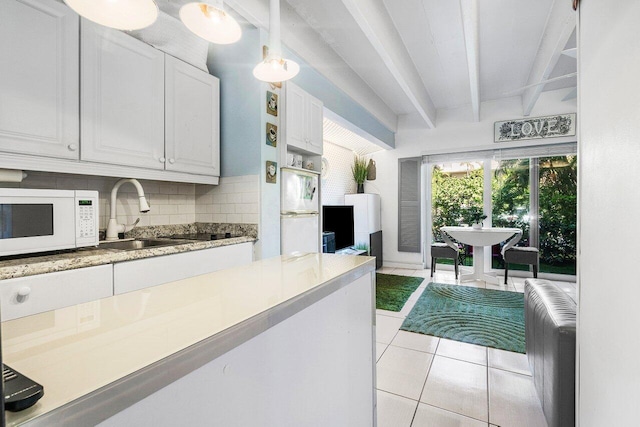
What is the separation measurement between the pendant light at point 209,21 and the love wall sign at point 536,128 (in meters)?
5.20

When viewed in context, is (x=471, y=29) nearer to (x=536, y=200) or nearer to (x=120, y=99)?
(x=120, y=99)

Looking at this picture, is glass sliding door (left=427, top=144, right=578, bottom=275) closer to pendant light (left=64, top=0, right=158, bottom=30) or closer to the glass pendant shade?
the glass pendant shade

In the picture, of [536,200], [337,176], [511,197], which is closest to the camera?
[536,200]

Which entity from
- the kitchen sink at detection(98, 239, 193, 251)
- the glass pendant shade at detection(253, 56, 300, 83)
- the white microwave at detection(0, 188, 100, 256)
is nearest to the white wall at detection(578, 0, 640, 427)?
the glass pendant shade at detection(253, 56, 300, 83)

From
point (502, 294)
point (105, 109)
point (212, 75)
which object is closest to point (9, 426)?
point (105, 109)

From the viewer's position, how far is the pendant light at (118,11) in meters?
1.00

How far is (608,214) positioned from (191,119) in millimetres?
2656

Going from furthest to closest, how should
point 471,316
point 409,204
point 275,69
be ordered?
1. point 409,204
2. point 471,316
3. point 275,69

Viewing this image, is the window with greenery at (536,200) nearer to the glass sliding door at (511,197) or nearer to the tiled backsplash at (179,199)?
the glass sliding door at (511,197)

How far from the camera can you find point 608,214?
94 centimetres

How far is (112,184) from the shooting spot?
94.1 inches

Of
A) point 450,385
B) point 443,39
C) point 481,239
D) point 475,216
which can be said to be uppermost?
point 443,39

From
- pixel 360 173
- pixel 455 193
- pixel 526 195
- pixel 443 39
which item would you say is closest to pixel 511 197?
pixel 526 195

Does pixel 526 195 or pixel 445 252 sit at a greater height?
pixel 526 195
